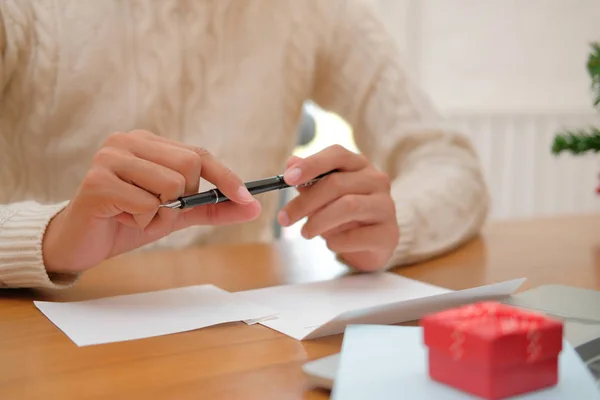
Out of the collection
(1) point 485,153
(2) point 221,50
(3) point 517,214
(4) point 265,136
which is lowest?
(3) point 517,214

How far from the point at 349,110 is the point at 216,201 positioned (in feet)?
2.12

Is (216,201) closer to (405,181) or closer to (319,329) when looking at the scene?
(319,329)

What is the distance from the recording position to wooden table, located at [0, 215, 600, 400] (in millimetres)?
456

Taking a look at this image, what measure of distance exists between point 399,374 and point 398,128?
0.84 meters

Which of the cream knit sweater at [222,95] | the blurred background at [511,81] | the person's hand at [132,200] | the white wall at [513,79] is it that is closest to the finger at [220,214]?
the person's hand at [132,200]

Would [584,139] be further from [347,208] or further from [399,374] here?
[399,374]

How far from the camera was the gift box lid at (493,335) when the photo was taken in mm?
353

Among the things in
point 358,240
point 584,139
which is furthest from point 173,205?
point 584,139

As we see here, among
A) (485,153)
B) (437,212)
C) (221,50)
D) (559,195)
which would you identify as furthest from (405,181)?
(559,195)

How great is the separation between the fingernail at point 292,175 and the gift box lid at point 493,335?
0.38 metres

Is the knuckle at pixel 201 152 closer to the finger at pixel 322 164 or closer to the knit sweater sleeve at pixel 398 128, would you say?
the finger at pixel 322 164

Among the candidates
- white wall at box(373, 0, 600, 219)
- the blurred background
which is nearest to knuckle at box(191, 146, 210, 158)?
the blurred background

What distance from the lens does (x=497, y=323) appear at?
37 centimetres

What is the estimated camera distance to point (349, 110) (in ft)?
4.26
